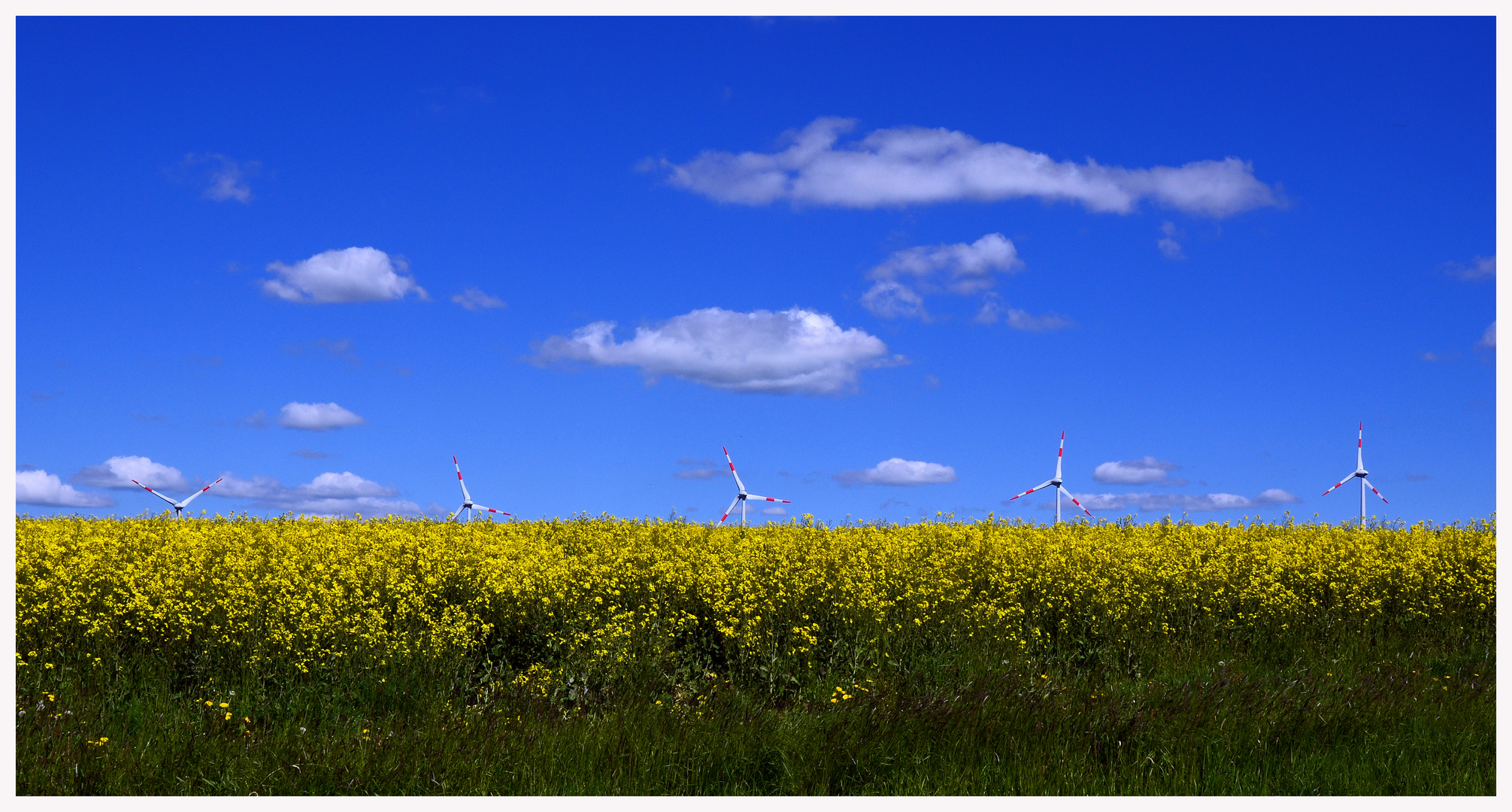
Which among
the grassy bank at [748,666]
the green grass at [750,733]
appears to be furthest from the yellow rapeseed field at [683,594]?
the green grass at [750,733]

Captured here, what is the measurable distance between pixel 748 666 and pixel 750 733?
2.61 m

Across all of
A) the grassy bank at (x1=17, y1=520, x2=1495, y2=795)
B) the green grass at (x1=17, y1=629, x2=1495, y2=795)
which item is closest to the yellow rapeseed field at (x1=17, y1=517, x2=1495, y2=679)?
the grassy bank at (x1=17, y1=520, x2=1495, y2=795)

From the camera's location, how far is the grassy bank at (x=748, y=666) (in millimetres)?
7160

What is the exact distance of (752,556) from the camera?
39.4 feet

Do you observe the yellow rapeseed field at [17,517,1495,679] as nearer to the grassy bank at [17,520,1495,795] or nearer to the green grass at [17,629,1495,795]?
the grassy bank at [17,520,1495,795]

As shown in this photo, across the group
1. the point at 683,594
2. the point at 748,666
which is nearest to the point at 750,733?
the point at 748,666

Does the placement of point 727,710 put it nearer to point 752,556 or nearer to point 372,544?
point 752,556

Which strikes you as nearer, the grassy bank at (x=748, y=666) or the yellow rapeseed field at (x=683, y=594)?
the grassy bank at (x=748, y=666)

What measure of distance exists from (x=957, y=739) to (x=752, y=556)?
4727 millimetres

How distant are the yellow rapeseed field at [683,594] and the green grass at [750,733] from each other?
0.37 metres

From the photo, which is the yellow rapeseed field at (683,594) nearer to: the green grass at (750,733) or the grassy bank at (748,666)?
the grassy bank at (748,666)

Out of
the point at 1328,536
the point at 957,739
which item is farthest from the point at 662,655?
the point at 1328,536

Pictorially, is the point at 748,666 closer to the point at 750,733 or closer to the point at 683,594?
the point at 683,594

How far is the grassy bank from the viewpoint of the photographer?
7.16 metres
